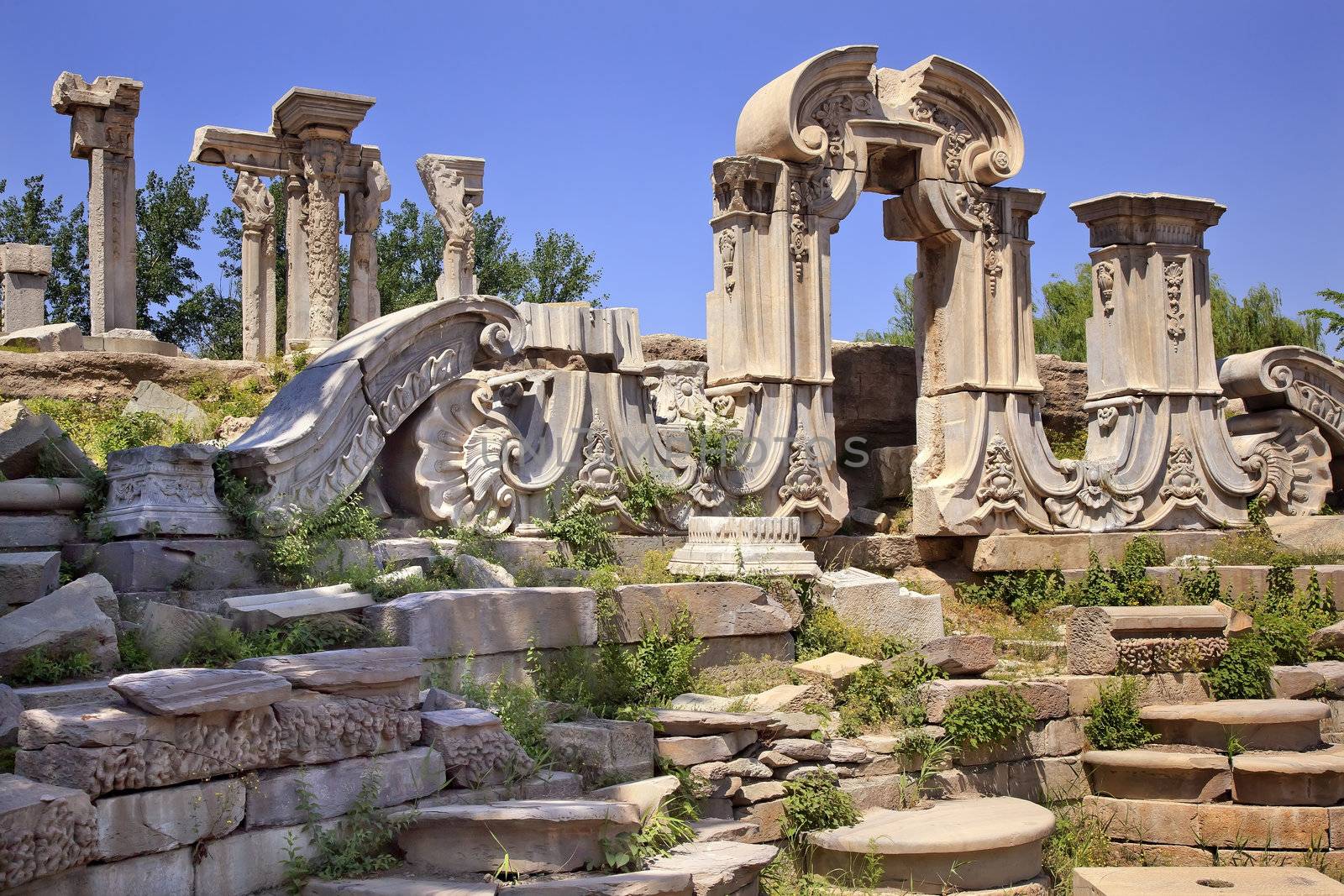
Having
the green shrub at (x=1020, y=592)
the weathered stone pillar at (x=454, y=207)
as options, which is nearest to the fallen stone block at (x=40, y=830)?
the green shrub at (x=1020, y=592)

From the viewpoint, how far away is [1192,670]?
385 inches

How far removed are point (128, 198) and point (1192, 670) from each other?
604 inches

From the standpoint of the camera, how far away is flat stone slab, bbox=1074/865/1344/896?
696cm

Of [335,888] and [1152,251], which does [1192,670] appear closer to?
[1152,251]

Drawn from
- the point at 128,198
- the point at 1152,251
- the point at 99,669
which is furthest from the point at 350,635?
the point at 128,198

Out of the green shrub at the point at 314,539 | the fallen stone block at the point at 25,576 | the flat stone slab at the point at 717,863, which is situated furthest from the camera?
the green shrub at the point at 314,539

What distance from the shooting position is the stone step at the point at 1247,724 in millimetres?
9055

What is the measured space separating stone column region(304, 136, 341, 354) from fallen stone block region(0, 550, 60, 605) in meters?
11.2

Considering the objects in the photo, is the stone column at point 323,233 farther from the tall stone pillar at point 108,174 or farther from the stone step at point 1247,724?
the stone step at point 1247,724

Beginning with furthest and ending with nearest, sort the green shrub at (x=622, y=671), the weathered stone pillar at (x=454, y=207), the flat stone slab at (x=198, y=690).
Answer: the weathered stone pillar at (x=454, y=207)
the green shrub at (x=622, y=671)
the flat stone slab at (x=198, y=690)

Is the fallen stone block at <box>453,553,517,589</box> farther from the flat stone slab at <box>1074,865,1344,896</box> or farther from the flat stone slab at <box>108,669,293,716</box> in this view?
the flat stone slab at <box>1074,865,1344,896</box>

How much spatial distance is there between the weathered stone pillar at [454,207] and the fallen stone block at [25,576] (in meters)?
14.2

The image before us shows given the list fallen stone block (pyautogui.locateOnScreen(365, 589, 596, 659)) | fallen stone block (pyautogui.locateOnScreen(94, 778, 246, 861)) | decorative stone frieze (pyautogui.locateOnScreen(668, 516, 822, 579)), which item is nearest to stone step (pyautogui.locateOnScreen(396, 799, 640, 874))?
fallen stone block (pyautogui.locateOnScreen(94, 778, 246, 861))

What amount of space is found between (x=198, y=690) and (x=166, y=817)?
480 millimetres
